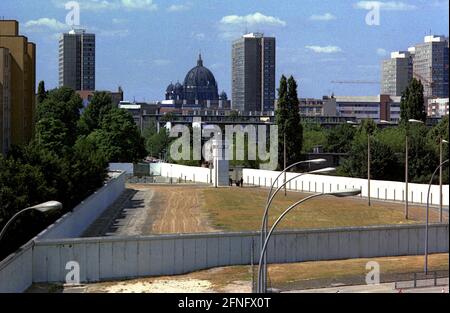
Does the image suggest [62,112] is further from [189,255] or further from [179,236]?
[179,236]

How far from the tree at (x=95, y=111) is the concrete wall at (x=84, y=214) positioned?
141 ft

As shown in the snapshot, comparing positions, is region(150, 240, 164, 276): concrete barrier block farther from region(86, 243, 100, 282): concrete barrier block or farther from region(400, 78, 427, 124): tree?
region(400, 78, 427, 124): tree

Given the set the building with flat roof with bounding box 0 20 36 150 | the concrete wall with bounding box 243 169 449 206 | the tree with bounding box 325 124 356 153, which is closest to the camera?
the building with flat roof with bounding box 0 20 36 150

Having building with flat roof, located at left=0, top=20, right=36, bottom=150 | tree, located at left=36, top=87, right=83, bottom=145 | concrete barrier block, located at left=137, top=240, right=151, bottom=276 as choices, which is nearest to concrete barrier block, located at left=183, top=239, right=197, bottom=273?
concrete barrier block, located at left=137, top=240, right=151, bottom=276

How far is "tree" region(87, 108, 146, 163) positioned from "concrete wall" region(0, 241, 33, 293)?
2995 inches

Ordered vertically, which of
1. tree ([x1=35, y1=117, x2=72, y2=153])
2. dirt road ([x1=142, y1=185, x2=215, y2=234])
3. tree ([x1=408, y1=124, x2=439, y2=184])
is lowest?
dirt road ([x1=142, y1=185, x2=215, y2=234])

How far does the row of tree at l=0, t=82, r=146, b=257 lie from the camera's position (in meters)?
38.4

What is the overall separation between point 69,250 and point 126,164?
7531cm

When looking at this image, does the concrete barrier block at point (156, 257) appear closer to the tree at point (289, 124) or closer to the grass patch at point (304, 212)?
the grass patch at point (304, 212)

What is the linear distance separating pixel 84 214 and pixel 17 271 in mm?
20501

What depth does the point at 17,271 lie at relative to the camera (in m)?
30.9

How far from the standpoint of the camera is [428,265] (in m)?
39.7

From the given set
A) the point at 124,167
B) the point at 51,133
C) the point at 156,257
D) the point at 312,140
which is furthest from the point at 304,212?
the point at 312,140
